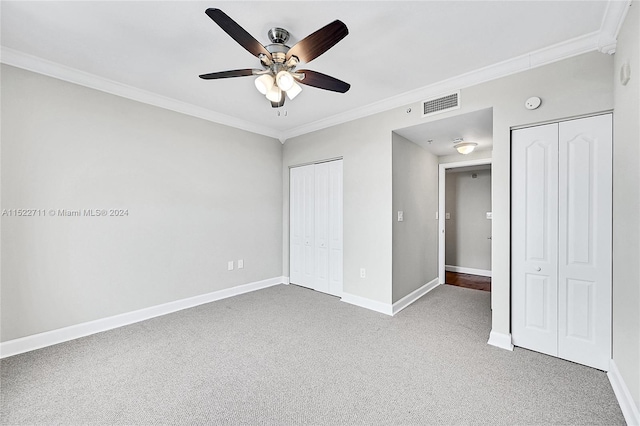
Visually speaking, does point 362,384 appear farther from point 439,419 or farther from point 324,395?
point 439,419

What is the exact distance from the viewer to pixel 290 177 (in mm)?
4785

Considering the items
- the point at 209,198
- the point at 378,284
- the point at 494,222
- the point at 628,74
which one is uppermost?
the point at 628,74

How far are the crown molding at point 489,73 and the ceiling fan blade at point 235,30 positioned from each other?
6.16ft

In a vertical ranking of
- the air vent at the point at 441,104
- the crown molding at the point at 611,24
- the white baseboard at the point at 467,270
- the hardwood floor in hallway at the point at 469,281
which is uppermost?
the crown molding at the point at 611,24

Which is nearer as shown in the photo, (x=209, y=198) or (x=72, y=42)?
(x=72, y=42)

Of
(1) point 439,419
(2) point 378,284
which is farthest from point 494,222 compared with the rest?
(1) point 439,419

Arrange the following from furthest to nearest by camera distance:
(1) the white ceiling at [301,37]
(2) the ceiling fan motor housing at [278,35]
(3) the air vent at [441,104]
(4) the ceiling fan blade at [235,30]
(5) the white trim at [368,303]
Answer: (5) the white trim at [368,303], (3) the air vent at [441,104], (2) the ceiling fan motor housing at [278,35], (1) the white ceiling at [301,37], (4) the ceiling fan blade at [235,30]

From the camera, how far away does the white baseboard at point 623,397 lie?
5.15ft

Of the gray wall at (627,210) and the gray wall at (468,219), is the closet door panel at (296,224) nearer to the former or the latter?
the gray wall at (468,219)

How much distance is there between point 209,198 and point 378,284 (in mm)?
2658

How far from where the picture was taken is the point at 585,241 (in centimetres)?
223

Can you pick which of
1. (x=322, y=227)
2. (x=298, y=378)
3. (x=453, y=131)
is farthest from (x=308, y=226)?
(x=298, y=378)

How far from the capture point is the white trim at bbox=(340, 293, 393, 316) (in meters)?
3.42

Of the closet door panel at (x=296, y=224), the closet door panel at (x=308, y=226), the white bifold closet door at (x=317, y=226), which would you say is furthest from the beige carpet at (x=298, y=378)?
the closet door panel at (x=296, y=224)
